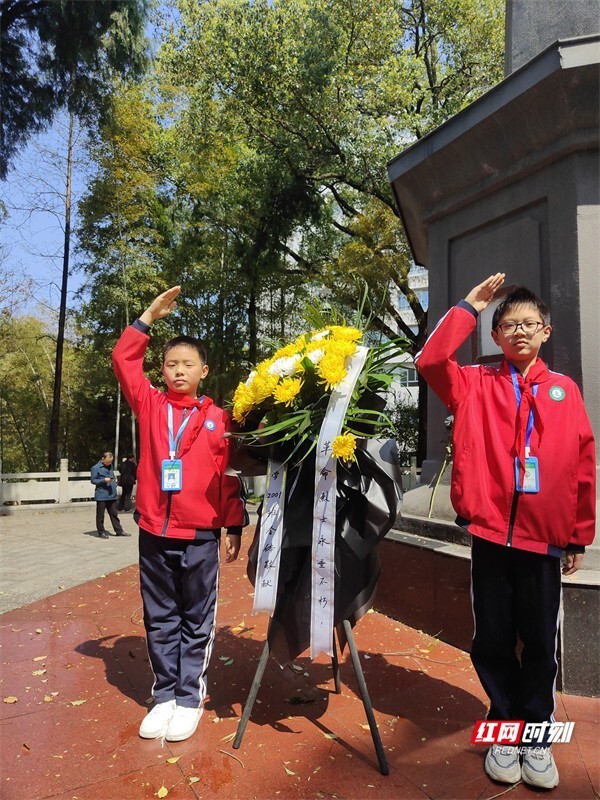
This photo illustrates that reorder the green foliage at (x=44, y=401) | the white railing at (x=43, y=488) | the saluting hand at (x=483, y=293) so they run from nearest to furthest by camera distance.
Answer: the saluting hand at (x=483, y=293)
the white railing at (x=43, y=488)
the green foliage at (x=44, y=401)

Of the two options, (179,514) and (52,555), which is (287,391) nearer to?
(179,514)

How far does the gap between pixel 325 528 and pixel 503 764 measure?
3.40 feet

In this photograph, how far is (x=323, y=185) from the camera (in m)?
15.9

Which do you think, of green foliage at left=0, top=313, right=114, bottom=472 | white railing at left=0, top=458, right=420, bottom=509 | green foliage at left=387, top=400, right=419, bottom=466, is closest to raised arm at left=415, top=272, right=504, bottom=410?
white railing at left=0, top=458, right=420, bottom=509

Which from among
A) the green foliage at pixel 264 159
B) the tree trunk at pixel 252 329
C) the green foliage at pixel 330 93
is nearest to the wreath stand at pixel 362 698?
the green foliage at pixel 264 159

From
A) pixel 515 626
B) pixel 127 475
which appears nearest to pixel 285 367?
pixel 515 626

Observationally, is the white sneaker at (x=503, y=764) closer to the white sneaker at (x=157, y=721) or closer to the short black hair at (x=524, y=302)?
the white sneaker at (x=157, y=721)

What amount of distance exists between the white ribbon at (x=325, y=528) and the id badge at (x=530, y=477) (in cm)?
68

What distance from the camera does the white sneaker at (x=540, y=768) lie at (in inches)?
78.2

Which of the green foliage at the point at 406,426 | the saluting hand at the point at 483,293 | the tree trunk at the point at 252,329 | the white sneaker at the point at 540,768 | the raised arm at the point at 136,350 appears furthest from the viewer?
the green foliage at the point at 406,426

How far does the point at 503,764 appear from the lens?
2.04m

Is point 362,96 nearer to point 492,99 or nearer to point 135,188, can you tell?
point 135,188

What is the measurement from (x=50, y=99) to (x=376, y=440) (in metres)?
12.0

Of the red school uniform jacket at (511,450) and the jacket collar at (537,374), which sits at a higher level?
the jacket collar at (537,374)
